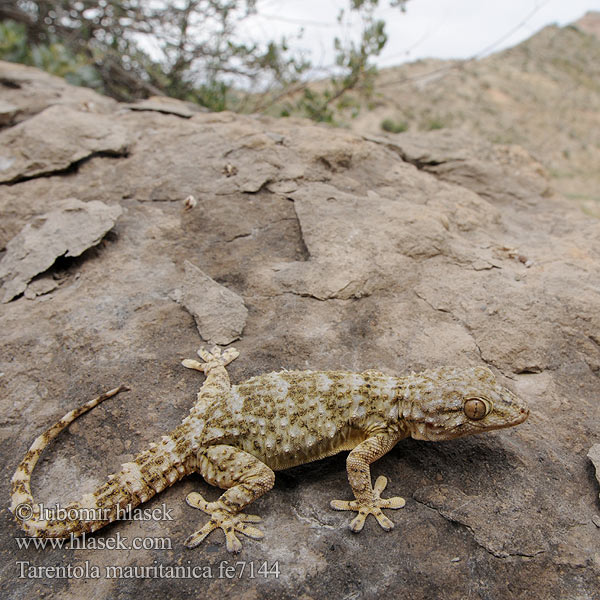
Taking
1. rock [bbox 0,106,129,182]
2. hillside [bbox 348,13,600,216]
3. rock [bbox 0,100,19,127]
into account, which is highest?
rock [bbox 0,100,19,127]

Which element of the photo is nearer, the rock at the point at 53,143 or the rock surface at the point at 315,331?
the rock surface at the point at 315,331

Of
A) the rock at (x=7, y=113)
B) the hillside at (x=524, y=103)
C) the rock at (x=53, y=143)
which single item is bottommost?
the hillside at (x=524, y=103)

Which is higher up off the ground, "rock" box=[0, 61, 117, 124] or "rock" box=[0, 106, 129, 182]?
"rock" box=[0, 61, 117, 124]

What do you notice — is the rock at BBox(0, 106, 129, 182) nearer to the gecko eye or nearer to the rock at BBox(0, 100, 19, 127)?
the rock at BBox(0, 100, 19, 127)

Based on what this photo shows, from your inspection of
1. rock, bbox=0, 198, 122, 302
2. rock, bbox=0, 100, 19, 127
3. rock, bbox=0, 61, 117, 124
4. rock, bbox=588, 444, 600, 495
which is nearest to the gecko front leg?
rock, bbox=588, 444, 600, 495

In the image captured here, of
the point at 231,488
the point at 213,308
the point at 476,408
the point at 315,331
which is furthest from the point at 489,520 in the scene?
the point at 213,308

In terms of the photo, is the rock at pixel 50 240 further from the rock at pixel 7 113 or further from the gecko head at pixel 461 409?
the gecko head at pixel 461 409

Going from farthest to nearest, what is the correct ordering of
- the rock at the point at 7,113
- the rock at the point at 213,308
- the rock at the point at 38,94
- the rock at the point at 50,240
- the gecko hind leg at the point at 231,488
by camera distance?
the rock at the point at 38,94 → the rock at the point at 7,113 → the rock at the point at 50,240 → the rock at the point at 213,308 → the gecko hind leg at the point at 231,488

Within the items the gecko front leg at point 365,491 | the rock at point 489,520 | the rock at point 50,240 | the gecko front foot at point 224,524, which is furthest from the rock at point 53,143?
the rock at point 489,520

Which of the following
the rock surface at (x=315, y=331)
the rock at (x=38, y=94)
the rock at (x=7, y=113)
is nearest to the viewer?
the rock surface at (x=315, y=331)
